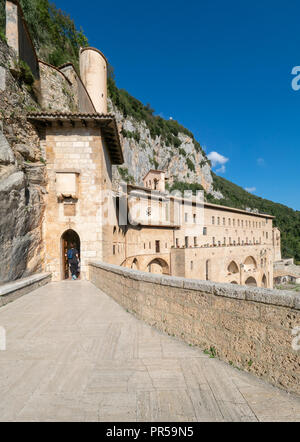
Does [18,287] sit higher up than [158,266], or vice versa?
[18,287]

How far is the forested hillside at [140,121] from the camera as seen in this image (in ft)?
66.6

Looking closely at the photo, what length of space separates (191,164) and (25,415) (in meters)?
80.4

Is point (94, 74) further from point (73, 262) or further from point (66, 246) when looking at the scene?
point (73, 262)

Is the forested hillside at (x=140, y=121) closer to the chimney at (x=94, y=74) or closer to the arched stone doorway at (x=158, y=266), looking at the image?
the chimney at (x=94, y=74)

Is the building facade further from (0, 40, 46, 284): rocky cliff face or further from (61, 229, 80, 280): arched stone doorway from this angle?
(0, 40, 46, 284): rocky cliff face

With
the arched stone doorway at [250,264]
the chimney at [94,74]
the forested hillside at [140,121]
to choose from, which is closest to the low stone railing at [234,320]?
the forested hillside at [140,121]

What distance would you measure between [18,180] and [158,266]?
17.8m

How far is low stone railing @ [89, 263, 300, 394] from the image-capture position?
8.36ft

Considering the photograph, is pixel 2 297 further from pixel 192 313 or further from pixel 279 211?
pixel 279 211

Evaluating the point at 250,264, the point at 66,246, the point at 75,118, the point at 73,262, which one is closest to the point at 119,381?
the point at 73,262

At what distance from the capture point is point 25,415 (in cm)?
222

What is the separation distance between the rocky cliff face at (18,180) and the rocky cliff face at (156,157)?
23.5 meters

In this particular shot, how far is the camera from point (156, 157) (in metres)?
63.9

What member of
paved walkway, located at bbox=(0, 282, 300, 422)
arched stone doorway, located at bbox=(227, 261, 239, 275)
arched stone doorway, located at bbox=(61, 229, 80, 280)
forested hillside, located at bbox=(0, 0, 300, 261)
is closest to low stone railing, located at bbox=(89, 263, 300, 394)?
paved walkway, located at bbox=(0, 282, 300, 422)
